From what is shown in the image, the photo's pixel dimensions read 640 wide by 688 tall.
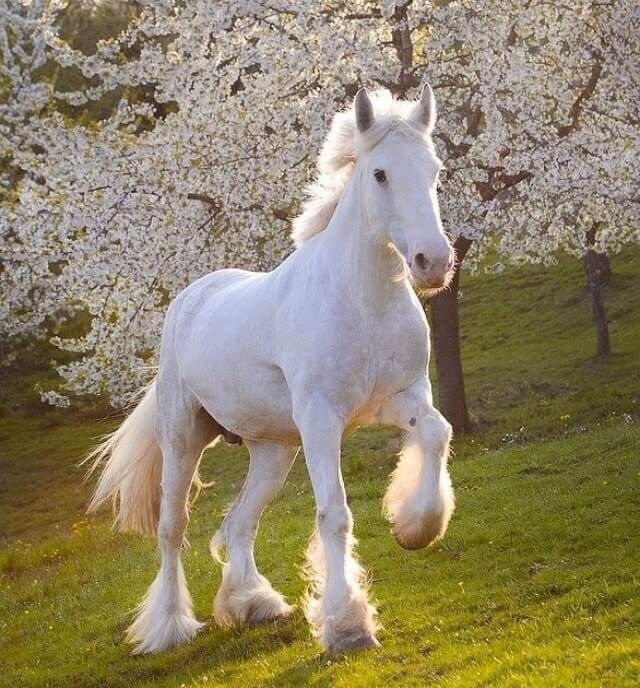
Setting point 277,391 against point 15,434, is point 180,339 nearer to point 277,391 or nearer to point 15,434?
point 277,391

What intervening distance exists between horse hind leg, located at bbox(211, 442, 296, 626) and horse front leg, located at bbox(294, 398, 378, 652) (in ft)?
6.17

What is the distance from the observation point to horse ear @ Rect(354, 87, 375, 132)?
6.36 metres

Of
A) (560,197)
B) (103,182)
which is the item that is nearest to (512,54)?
(560,197)

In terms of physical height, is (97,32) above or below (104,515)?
above

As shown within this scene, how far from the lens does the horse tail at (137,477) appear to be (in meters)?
9.45

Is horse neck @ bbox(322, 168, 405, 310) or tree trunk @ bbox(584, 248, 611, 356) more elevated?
horse neck @ bbox(322, 168, 405, 310)

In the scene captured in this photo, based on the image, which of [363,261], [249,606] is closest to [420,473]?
[363,261]

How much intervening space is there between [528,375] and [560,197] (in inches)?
336

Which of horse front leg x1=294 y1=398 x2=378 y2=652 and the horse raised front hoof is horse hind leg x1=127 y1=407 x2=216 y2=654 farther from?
horse front leg x1=294 y1=398 x2=378 y2=652

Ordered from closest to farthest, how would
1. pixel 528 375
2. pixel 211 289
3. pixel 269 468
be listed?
pixel 269 468 < pixel 211 289 < pixel 528 375

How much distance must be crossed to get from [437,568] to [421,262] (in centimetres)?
441

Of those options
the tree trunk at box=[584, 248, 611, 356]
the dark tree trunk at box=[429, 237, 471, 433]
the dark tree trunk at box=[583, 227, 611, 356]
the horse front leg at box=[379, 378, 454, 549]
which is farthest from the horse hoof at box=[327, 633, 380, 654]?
the tree trunk at box=[584, 248, 611, 356]

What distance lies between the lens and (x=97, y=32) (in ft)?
121

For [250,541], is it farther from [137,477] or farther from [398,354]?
[398,354]
